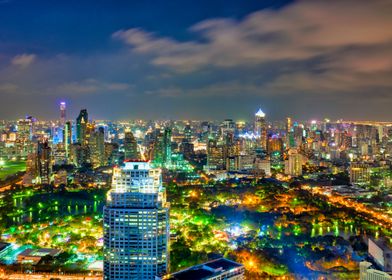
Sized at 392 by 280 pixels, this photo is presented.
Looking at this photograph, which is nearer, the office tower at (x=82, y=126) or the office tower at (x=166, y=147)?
the office tower at (x=166, y=147)

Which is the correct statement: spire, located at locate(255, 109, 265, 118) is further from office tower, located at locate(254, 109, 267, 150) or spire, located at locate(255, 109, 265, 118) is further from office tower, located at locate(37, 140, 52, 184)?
office tower, located at locate(37, 140, 52, 184)

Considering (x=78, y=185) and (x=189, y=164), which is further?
(x=189, y=164)

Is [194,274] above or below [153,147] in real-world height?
below

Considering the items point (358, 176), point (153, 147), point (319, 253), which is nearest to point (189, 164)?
point (153, 147)

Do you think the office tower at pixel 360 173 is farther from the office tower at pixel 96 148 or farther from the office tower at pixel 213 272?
the office tower at pixel 213 272

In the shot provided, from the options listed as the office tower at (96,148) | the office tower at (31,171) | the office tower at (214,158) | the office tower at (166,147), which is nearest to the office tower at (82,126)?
the office tower at (96,148)

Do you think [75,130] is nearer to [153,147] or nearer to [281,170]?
[153,147]
